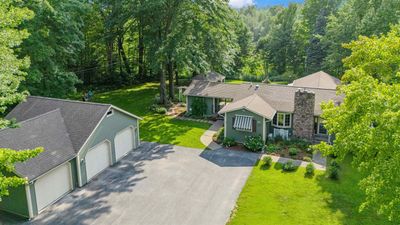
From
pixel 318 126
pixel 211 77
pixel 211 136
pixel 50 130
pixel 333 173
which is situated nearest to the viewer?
pixel 50 130

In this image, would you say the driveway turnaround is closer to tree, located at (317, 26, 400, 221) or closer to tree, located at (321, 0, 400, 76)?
tree, located at (317, 26, 400, 221)

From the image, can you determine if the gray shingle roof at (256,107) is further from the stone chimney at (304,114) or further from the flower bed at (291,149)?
the flower bed at (291,149)

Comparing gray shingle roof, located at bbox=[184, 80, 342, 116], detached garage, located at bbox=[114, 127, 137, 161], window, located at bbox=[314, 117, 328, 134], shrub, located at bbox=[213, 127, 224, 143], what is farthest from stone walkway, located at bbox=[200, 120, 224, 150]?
window, located at bbox=[314, 117, 328, 134]

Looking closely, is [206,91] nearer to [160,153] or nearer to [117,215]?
[160,153]

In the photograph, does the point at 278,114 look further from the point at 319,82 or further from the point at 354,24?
the point at 354,24

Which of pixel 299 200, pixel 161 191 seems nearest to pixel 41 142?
pixel 161 191

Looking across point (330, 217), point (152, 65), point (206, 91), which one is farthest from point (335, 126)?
point (152, 65)
